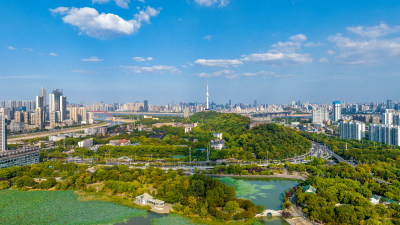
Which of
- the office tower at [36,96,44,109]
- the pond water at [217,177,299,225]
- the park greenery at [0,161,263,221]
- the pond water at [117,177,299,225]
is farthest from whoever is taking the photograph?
the office tower at [36,96,44,109]

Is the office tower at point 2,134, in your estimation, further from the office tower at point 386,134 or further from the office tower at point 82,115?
the office tower at point 82,115

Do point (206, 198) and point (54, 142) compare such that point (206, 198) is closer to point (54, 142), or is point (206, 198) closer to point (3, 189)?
point (3, 189)

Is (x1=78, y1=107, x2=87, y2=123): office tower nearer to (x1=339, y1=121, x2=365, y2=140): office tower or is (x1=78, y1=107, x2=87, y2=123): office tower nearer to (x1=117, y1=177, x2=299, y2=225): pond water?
(x1=117, y1=177, x2=299, y2=225): pond water

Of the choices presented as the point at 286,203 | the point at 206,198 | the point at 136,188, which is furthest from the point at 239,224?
the point at 136,188

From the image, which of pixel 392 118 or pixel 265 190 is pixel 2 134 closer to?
pixel 265 190

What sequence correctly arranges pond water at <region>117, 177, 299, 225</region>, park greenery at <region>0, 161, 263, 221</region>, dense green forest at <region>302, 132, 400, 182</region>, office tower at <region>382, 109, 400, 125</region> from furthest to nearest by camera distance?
office tower at <region>382, 109, 400, 125</region> < dense green forest at <region>302, 132, 400, 182</region> < park greenery at <region>0, 161, 263, 221</region> < pond water at <region>117, 177, 299, 225</region>

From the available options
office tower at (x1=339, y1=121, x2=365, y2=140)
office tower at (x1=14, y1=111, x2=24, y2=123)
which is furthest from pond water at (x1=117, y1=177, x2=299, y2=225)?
office tower at (x1=14, y1=111, x2=24, y2=123)
